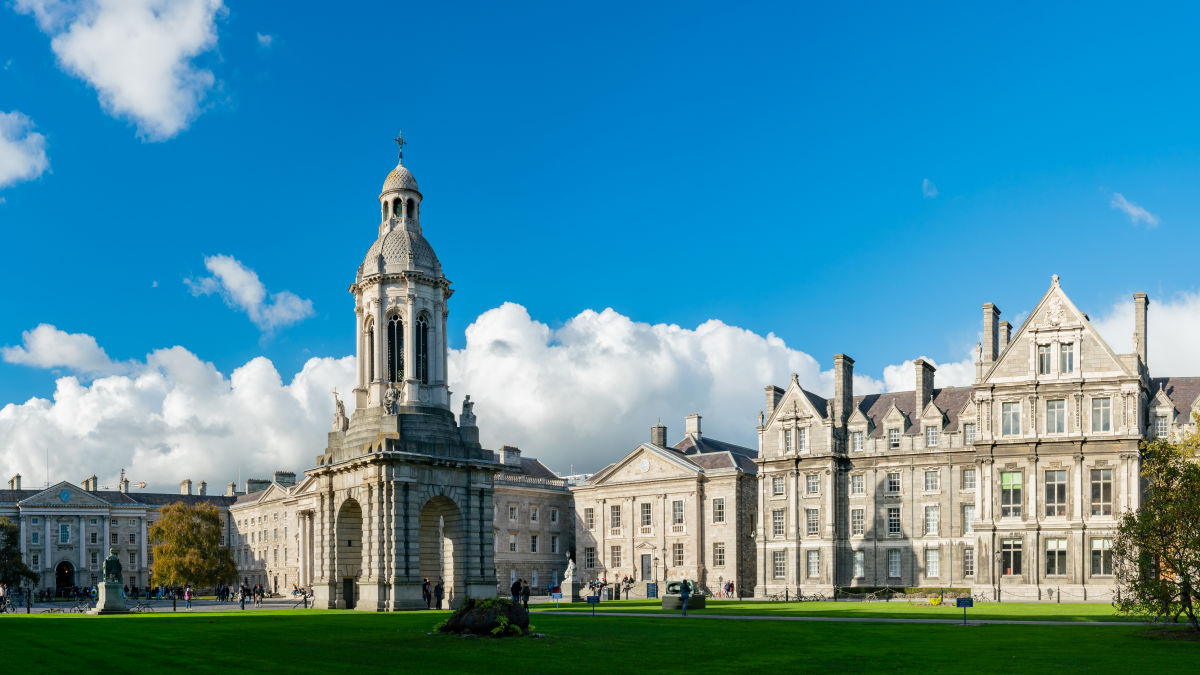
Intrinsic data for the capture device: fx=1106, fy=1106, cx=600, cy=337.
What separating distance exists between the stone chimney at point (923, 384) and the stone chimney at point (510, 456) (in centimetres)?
3744

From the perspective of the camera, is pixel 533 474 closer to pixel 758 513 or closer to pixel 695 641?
pixel 758 513

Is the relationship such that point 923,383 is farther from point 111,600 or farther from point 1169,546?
point 111,600

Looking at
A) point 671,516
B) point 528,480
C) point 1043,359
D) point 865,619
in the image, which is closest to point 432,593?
point 865,619

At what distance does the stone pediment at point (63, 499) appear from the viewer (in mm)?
129375

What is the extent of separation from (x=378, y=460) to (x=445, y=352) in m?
7.33

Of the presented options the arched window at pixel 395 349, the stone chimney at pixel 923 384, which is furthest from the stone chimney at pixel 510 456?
the arched window at pixel 395 349

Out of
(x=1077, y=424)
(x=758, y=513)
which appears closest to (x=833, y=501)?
(x=758, y=513)

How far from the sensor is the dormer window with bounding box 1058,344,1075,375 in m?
66.4

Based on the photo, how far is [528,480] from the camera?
9644 centimetres

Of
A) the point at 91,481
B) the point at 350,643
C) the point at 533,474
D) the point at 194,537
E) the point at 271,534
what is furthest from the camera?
the point at 91,481

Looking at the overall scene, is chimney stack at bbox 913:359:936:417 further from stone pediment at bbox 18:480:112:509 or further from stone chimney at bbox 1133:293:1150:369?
stone pediment at bbox 18:480:112:509

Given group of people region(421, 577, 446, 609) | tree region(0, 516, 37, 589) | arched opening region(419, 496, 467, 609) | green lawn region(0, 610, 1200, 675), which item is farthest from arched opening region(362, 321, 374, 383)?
tree region(0, 516, 37, 589)

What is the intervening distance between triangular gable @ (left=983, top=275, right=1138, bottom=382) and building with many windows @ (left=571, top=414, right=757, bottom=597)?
22793 millimetres

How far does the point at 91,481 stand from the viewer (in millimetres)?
142500
